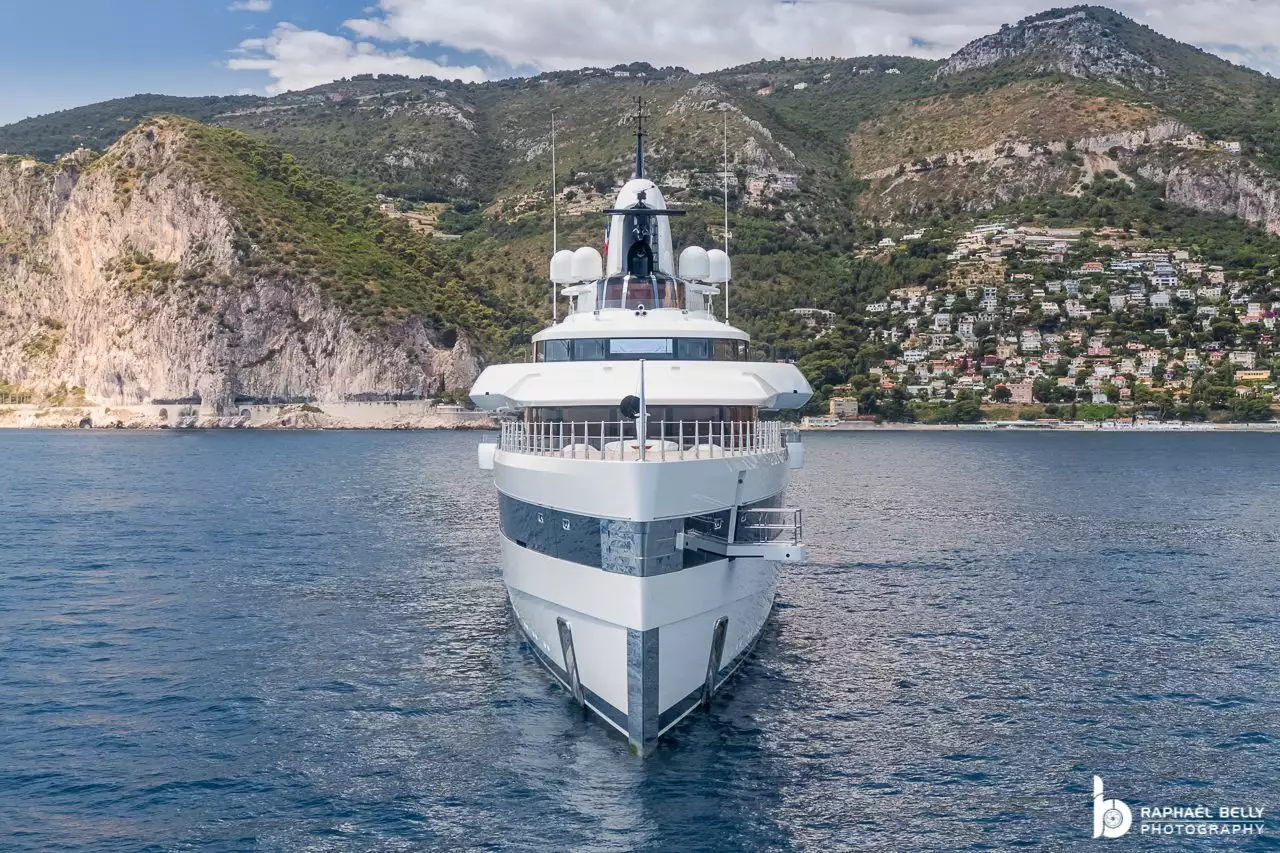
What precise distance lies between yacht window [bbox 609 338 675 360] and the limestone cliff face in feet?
494

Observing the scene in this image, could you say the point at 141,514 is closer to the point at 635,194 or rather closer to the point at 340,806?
the point at 635,194

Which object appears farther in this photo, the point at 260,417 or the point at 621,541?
the point at 260,417

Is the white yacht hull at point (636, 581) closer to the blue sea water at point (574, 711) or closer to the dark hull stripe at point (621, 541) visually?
the dark hull stripe at point (621, 541)

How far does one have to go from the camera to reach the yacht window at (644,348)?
Answer: 2772 centimetres

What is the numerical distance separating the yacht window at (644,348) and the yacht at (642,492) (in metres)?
0.03

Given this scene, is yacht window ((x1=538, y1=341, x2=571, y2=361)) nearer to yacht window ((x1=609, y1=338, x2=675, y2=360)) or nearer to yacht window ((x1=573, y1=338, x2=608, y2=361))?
yacht window ((x1=573, y1=338, x2=608, y2=361))

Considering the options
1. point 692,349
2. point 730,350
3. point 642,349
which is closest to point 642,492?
point 642,349

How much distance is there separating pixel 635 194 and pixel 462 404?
14463 centimetres

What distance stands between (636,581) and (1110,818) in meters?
8.97

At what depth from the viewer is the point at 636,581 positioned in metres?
21.0

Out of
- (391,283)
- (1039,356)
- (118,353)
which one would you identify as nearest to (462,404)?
(391,283)

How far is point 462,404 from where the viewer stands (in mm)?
173250

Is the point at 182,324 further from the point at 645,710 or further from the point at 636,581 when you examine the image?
the point at 636,581

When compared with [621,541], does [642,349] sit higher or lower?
higher
